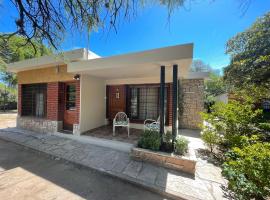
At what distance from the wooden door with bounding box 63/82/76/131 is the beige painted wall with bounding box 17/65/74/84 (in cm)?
54

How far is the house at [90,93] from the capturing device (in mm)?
5691

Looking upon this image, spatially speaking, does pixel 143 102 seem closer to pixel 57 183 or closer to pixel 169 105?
pixel 169 105

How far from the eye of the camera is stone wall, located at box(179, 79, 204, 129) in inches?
316

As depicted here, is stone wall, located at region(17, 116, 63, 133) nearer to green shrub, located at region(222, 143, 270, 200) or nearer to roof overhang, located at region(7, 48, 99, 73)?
roof overhang, located at region(7, 48, 99, 73)

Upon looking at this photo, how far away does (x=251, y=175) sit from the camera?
2471mm

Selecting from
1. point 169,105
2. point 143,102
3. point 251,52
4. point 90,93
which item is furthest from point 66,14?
point 251,52

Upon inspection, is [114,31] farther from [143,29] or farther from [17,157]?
[17,157]

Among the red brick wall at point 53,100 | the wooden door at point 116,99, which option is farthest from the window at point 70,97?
the wooden door at point 116,99

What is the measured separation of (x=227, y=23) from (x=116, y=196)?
3902 millimetres

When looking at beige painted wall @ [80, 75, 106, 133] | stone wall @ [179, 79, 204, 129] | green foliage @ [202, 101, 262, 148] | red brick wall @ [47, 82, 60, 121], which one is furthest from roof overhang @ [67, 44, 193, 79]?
stone wall @ [179, 79, 204, 129]

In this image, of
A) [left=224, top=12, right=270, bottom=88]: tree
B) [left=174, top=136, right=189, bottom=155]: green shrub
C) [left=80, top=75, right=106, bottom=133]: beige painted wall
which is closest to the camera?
[left=174, top=136, right=189, bottom=155]: green shrub

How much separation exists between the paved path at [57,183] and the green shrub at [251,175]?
1.42 m

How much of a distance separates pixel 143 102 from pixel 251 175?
18.4 feet

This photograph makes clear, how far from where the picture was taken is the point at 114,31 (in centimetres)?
244
